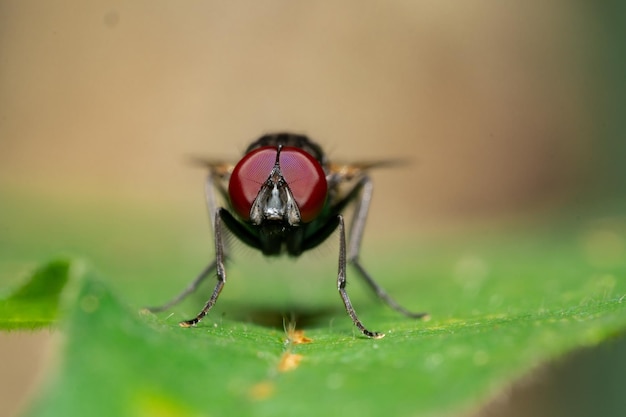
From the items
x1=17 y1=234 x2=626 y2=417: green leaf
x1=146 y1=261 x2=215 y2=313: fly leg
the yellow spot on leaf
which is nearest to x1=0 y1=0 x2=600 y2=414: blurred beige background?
x1=146 y1=261 x2=215 y2=313: fly leg

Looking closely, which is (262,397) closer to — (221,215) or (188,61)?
(221,215)

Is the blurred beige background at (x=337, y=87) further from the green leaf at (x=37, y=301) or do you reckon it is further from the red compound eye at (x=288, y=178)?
the green leaf at (x=37, y=301)

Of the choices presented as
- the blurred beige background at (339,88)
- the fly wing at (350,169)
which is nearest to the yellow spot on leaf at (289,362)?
the fly wing at (350,169)

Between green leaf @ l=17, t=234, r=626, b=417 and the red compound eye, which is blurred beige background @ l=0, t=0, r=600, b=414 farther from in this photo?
green leaf @ l=17, t=234, r=626, b=417

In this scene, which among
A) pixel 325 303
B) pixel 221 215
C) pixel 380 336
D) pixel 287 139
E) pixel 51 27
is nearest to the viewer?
pixel 380 336

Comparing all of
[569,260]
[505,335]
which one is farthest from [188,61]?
[505,335]

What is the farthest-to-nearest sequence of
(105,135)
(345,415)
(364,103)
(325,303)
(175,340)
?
(364,103) → (105,135) → (325,303) → (175,340) → (345,415)

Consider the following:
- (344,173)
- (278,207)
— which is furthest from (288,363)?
(344,173)
